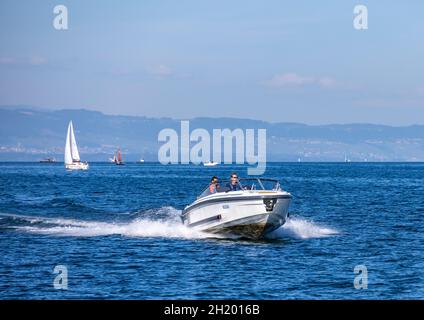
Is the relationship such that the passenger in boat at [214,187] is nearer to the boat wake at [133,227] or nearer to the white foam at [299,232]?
the boat wake at [133,227]

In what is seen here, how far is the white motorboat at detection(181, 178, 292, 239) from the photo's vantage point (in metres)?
34.6

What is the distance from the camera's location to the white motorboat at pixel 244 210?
3456 cm

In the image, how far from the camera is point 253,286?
2652 centimetres

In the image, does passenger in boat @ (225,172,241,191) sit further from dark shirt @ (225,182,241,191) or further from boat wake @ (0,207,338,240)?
boat wake @ (0,207,338,240)

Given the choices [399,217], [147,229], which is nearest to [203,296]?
[147,229]

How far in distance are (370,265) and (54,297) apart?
1195 cm

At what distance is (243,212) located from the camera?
3500cm

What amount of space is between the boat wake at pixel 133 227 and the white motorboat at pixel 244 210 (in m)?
1.18

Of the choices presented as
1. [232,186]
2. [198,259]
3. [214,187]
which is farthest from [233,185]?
[198,259]

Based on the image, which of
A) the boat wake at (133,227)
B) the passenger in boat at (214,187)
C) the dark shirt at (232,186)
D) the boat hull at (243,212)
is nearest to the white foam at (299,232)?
the boat wake at (133,227)
